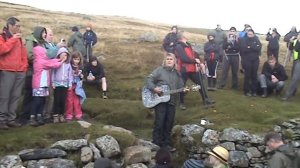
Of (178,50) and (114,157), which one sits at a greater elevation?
(178,50)

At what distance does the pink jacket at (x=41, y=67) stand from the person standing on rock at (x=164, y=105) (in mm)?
2770

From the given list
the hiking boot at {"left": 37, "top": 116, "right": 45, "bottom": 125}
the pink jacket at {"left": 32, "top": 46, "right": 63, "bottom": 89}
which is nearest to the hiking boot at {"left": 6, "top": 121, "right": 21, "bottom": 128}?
the hiking boot at {"left": 37, "top": 116, "right": 45, "bottom": 125}

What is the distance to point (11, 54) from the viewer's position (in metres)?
12.2

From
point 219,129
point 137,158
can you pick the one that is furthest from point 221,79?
point 137,158

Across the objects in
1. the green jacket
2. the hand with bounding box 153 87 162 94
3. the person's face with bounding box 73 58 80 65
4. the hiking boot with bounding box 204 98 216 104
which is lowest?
the hiking boot with bounding box 204 98 216 104

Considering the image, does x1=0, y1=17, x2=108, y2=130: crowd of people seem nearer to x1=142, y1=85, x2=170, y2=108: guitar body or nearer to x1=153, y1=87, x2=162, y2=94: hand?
x1=142, y1=85, x2=170, y2=108: guitar body

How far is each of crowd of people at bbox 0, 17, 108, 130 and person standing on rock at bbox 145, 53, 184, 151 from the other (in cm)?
230

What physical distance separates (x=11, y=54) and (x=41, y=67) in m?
0.90

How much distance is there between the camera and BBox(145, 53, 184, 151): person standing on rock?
1321cm

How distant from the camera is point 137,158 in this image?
12.2 metres

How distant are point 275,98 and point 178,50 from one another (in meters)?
4.65

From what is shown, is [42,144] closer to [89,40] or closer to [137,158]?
[137,158]

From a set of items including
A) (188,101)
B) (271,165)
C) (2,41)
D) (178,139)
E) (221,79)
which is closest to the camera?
(271,165)

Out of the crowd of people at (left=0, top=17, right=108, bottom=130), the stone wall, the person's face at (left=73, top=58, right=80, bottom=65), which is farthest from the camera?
the person's face at (left=73, top=58, right=80, bottom=65)
